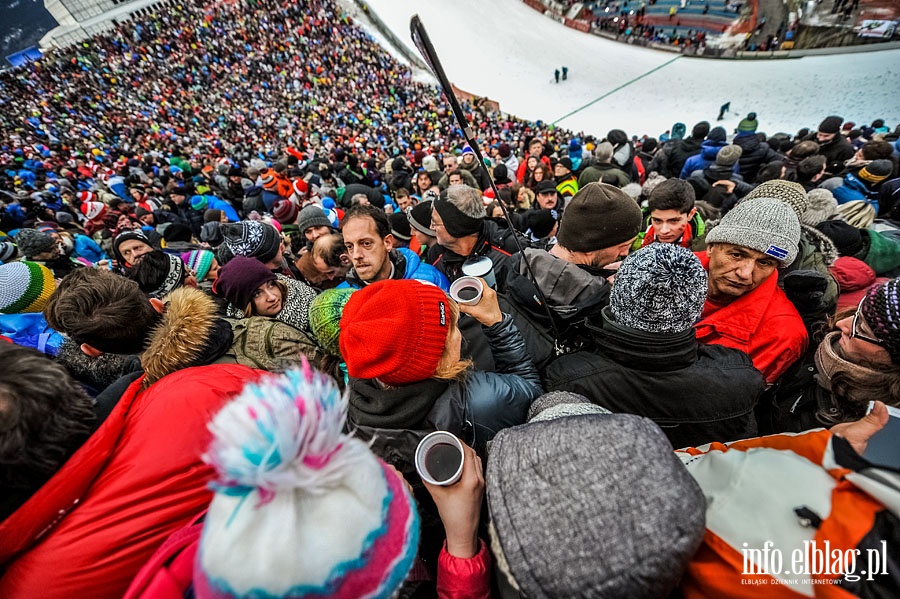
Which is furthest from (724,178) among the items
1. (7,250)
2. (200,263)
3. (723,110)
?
(723,110)

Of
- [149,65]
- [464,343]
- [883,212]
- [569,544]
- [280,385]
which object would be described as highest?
[149,65]

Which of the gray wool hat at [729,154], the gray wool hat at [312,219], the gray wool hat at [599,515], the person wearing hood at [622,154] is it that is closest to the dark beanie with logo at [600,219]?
the gray wool hat at [599,515]

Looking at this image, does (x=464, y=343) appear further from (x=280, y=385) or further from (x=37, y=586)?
(x=37, y=586)

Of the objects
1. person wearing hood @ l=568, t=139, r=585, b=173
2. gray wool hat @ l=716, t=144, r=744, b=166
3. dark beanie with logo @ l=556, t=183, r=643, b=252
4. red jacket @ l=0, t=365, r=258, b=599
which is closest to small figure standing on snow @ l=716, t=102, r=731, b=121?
person wearing hood @ l=568, t=139, r=585, b=173

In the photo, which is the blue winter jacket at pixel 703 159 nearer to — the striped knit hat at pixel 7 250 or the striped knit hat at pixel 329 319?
→ the striped knit hat at pixel 329 319

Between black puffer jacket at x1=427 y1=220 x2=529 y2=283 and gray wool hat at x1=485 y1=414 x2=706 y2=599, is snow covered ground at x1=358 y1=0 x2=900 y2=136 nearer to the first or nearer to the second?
black puffer jacket at x1=427 y1=220 x2=529 y2=283

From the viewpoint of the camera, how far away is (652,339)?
1.19 meters

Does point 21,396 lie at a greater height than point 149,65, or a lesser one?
lesser

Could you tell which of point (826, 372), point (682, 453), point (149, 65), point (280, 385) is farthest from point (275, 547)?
point (149, 65)

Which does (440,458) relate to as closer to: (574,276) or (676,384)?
(676,384)

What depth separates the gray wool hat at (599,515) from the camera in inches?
23.4

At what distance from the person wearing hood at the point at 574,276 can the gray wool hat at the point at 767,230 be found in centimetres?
45

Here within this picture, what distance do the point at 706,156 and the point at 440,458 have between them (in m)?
6.46

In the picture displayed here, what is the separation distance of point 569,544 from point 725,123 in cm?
1645
